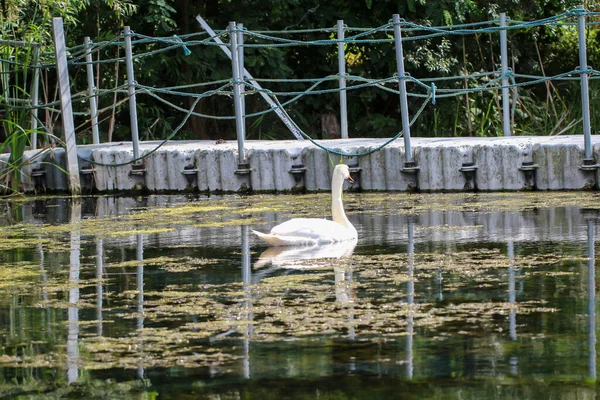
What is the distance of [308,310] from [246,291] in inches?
30.7

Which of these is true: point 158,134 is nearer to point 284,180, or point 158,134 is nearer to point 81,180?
point 81,180

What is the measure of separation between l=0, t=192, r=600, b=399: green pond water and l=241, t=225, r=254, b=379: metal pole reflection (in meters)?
0.02

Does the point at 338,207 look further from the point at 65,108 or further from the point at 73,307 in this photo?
the point at 65,108

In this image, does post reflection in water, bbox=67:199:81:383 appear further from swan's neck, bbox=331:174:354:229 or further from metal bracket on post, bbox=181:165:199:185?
metal bracket on post, bbox=181:165:199:185

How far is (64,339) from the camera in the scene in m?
5.78

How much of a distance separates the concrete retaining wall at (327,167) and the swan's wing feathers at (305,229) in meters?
4.23

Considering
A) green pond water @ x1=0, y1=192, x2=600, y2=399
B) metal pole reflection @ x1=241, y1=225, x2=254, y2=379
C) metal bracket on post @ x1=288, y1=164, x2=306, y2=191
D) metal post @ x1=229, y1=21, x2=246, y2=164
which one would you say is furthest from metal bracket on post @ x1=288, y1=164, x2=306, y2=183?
metal pole reflection @ x1=241, y1=225, x2=254, y2=379

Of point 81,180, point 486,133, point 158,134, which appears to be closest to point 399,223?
point 81,180

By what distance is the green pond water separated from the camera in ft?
15.9

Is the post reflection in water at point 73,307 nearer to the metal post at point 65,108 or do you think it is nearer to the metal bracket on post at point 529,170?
the metal post at point 65,108

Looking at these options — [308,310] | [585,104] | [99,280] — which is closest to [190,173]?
[585,104]

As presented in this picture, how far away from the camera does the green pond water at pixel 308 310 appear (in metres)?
4.84

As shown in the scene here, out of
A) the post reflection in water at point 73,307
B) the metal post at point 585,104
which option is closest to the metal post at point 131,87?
the post reflection in water at point 73,307

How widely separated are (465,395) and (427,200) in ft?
24.7
